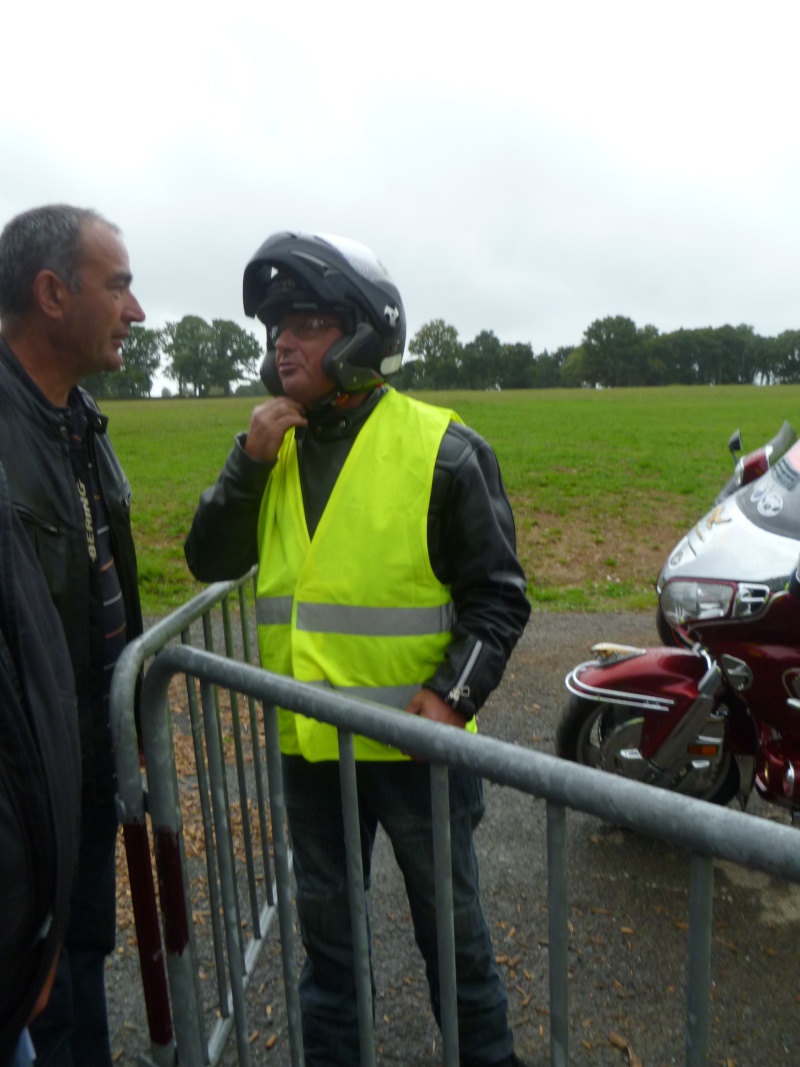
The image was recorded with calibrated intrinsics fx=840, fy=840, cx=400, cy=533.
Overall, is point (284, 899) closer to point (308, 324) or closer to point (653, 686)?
point (308, 324)

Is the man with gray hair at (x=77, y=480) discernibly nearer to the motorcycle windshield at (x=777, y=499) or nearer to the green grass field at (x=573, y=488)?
the motorcycle windshield at (x=777, y=499)

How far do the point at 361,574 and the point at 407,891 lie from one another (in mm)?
823

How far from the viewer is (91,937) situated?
7.22 feet

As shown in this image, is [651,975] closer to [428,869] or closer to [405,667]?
[428,869]

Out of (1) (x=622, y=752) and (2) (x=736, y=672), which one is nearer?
(2) (x=736, y=672)

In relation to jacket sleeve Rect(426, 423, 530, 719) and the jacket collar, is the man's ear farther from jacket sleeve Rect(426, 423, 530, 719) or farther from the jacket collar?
jacket sleeve Rect(426, 423, 530, 719)

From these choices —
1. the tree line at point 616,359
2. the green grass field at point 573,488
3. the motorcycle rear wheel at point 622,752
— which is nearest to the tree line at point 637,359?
the tree line at point 616,359

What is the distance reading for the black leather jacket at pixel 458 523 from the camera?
1.91 m

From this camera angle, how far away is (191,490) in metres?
13.2

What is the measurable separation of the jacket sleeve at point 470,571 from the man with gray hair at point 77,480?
0.82m

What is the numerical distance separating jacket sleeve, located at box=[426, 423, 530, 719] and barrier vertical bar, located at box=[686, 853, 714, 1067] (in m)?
0.82

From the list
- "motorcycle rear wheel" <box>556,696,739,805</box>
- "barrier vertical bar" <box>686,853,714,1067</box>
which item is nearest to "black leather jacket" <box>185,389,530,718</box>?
"barrier vertical bar" <box>686,853,714,1067</box>

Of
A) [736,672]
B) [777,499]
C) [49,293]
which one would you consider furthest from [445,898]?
[777,499]

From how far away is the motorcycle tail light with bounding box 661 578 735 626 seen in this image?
115 inches
